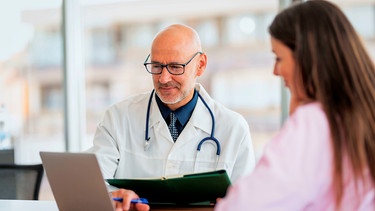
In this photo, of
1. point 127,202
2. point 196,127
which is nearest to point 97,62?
point 196,127

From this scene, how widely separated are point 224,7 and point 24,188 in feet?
6.10

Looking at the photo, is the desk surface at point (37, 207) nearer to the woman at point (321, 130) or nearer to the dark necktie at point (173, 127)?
the dark necktie at point (173, 127)

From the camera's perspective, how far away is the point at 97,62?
161 inches

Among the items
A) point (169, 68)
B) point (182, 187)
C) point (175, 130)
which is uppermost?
point (169, 68)

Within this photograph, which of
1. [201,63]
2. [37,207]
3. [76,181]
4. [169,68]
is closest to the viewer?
[76,181]

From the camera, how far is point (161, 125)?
215 centimetres

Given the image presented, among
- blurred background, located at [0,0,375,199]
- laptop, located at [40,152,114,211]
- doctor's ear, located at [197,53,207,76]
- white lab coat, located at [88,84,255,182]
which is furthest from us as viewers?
blurred background, located at [0,0,375,199]

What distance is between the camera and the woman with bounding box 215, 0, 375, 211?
39.4 inches

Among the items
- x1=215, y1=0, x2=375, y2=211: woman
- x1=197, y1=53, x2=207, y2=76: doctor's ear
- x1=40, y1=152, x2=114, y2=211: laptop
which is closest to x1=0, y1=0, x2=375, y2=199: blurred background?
x1=197, y1=53, x2=207, y2=76: doctor's ear

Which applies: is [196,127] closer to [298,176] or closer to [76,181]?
[76,181]

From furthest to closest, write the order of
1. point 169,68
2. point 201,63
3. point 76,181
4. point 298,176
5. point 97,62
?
point 97,62 < point 201,63 < point 169,68 < point 76,181 < point 298,176

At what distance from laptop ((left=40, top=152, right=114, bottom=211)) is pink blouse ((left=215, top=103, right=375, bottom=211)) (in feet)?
1.61

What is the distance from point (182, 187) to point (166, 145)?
51cm

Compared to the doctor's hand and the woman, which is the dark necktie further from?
the woman
